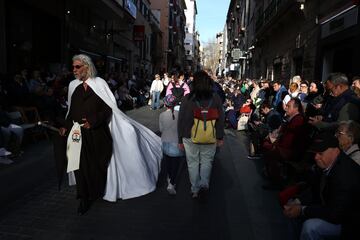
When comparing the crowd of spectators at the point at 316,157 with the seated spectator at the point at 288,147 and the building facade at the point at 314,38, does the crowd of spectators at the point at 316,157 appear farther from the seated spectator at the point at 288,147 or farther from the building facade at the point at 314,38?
the building facade at the point at 314,38

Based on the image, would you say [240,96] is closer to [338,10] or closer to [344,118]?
[338,10]

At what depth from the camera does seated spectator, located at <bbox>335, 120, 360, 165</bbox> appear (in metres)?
3.66

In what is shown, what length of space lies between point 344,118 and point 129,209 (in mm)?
3252

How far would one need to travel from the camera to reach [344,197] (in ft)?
10.3

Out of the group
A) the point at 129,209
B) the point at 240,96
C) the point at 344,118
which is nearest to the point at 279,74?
the point at 240,96

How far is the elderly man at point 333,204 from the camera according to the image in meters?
3.14

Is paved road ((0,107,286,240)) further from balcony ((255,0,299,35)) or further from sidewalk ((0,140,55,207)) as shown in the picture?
balcony ((255,0,299,35))

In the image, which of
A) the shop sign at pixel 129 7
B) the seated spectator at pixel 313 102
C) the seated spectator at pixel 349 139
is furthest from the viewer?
the shop sign at pixel 129 7

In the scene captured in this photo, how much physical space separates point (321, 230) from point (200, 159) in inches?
94.5

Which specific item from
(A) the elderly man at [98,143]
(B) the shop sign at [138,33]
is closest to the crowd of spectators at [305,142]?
(A) the elderly man at [98,143]

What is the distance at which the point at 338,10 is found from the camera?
12.2 metres

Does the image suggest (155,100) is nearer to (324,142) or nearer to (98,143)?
(98,143)

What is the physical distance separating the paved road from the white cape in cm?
15

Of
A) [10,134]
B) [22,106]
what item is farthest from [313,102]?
[22,106]
